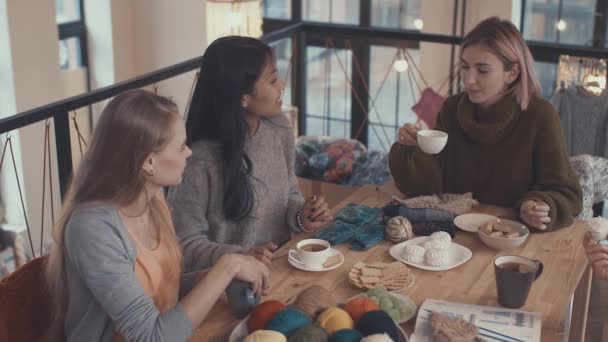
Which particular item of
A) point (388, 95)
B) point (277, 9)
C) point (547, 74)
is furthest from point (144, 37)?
point (547, 74)

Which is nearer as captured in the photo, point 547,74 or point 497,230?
point 497,230

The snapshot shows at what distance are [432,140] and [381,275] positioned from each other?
0.44m

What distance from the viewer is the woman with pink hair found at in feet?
7.50

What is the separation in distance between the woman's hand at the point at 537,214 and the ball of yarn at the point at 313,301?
2.35 feet

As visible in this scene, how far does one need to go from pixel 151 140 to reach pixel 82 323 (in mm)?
384

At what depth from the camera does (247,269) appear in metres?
1.68

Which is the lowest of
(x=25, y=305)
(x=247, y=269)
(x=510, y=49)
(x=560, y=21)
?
(x=25, y=305)

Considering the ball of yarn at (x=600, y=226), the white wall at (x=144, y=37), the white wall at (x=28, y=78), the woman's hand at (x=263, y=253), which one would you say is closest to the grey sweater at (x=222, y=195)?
the woman's hand at (x=263, y=253)

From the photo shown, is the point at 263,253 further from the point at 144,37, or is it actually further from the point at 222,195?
the point at 144,37

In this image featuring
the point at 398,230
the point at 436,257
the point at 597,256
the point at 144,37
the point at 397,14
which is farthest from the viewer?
the point at 144,37

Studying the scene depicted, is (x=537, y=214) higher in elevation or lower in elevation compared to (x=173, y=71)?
lower

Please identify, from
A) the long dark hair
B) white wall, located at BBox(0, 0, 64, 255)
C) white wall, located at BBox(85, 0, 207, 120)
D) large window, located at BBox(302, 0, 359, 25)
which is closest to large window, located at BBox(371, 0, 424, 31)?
large window, located at BBox(302, 0, 359, 25)

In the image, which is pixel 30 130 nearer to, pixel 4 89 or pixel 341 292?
pixel 4 89

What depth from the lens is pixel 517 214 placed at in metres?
2.24
